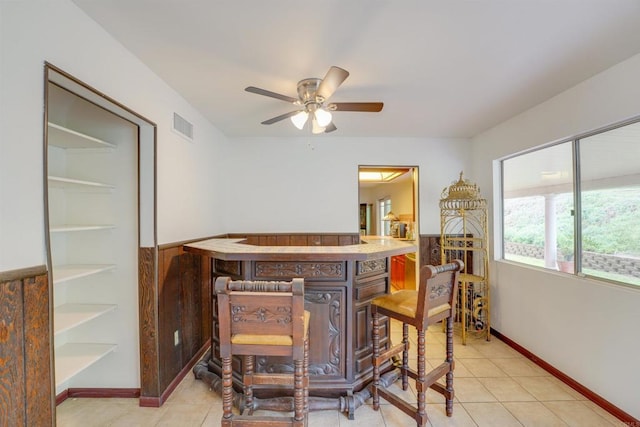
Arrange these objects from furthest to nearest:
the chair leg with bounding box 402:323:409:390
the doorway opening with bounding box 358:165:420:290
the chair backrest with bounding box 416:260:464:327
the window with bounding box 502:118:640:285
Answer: the doorway opening with bounding box 358:165:420:290
the chair leg with bounding box 402:323:409:390
the window with bounding box 502:118:640:285
the chair backrest with bounding box 416:260:464:327

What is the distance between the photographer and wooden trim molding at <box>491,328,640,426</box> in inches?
76.4

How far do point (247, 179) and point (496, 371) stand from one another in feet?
A: 11.6

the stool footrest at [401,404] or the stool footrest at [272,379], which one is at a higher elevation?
the stool footrest at [272,379]

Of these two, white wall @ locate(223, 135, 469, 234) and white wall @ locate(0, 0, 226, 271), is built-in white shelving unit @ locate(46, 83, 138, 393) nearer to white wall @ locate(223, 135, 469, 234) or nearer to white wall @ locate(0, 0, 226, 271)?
white wall @ locate(0, 0, 226, 271)

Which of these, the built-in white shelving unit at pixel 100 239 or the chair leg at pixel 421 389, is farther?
the built-in white shelving unit at pixel 100 239

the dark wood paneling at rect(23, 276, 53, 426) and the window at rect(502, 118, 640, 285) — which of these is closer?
the dark wood paneling at rect(23, 276, 53, 426)

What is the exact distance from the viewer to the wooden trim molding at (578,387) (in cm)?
194

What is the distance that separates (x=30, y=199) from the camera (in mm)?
1229

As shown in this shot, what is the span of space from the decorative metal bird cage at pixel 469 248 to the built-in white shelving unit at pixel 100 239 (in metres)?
3.31

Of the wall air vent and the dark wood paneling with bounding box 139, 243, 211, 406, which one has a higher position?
the wall air vent

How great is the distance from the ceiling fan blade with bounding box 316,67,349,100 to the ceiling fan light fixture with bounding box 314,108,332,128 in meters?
0.11

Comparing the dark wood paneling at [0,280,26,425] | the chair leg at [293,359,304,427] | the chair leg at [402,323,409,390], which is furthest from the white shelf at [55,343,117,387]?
the chair leg at [402,323,409,390]

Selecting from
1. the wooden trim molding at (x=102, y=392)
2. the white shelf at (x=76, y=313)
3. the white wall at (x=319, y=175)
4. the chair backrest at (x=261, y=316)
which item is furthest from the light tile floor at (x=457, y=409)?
the white wall at (x=319, y=175)

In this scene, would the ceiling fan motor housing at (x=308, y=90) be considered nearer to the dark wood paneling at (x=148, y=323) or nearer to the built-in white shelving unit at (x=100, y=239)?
the built-in white shelving unit at (x=100, y=239)
